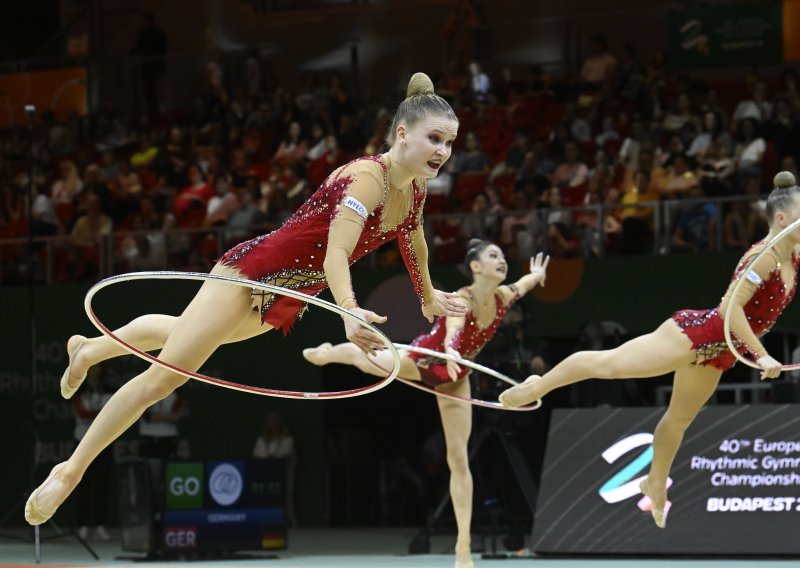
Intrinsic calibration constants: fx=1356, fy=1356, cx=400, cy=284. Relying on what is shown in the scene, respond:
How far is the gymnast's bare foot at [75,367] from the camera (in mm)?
6441

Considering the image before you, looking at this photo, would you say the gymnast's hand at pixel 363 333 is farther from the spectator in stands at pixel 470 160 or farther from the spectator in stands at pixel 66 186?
the spectator in stands at pixel 66 186

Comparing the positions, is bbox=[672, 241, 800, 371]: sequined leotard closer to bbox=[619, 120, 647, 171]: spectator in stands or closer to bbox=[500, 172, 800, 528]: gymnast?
bbox=[500, 172, 800, 528]: gymnast

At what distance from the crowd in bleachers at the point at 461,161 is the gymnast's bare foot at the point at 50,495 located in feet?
21.7

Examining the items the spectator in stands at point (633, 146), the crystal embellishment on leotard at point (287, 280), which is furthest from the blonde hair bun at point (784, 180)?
the spectator in stands at point (633, 146)

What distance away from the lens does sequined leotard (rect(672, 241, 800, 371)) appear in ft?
23.5

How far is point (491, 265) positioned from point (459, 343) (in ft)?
1.90

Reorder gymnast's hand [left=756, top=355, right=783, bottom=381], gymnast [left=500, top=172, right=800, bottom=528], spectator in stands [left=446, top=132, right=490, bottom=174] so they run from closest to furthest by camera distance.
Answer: gymnast's hand [left=756, top=355, right=783, bottom=381]
gymnast [left=500, top=172, right=800, bottom=528]
spectator in stands [left=446, top=132, right=490, bottom=174]

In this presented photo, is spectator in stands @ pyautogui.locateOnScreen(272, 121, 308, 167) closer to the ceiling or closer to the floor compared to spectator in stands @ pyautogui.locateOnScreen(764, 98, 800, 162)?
closer to the ceiling

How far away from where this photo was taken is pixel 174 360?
18.2ft

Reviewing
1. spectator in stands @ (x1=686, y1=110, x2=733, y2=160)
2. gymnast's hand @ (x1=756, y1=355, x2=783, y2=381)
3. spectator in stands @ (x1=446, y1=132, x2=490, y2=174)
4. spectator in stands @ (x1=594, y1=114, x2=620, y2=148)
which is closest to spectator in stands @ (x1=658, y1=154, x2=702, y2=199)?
spectator in stands @ (x1=686, y1=110, x2=733, y2=160)

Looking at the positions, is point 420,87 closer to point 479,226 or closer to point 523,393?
point 523,393

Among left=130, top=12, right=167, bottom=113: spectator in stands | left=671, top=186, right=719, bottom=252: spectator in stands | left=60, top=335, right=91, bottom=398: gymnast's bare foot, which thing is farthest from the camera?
left=130, top=12, right=167, bottom=113: spectator in stands

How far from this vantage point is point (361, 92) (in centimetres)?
1822

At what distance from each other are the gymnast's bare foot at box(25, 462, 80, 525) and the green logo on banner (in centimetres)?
513
